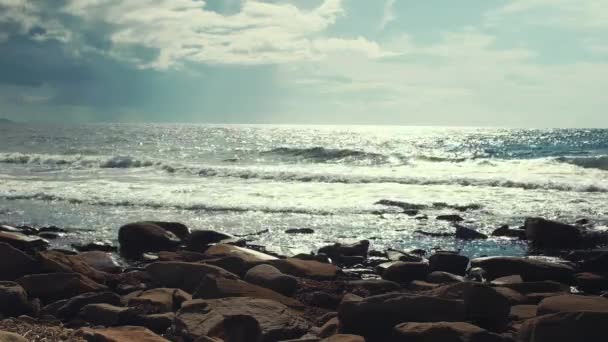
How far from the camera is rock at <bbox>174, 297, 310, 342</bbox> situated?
18.1 feet

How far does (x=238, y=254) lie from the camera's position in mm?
8992

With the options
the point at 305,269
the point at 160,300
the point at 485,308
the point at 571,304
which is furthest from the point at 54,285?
the point at 571,304

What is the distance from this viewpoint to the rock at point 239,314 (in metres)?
5.52

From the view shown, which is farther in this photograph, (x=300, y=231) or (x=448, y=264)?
(x=300, y=231)

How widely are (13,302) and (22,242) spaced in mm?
4306

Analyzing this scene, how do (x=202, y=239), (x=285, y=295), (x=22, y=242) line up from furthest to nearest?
(x=202, y=239)
(x=22, y=242)
(x=285, y=295)

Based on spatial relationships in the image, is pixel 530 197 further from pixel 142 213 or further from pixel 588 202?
pixel 142 213

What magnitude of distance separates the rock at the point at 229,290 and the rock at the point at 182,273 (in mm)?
799

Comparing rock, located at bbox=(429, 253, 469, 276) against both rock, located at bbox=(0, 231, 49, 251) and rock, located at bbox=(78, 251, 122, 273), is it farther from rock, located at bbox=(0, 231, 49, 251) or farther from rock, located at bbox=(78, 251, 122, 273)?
rock, located at bbox=(0, 231, 49, 251)

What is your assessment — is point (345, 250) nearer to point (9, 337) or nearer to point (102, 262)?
point (102, 262)

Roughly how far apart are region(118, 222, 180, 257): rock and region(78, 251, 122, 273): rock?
1.21 meters

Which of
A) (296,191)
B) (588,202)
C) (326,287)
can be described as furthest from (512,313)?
(296,191)

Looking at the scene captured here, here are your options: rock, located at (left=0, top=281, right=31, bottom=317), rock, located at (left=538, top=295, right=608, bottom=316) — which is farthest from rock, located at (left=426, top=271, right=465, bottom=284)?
rock, located at (left=0, top=281, right=31, bottom=317)

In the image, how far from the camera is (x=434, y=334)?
5.01 m
